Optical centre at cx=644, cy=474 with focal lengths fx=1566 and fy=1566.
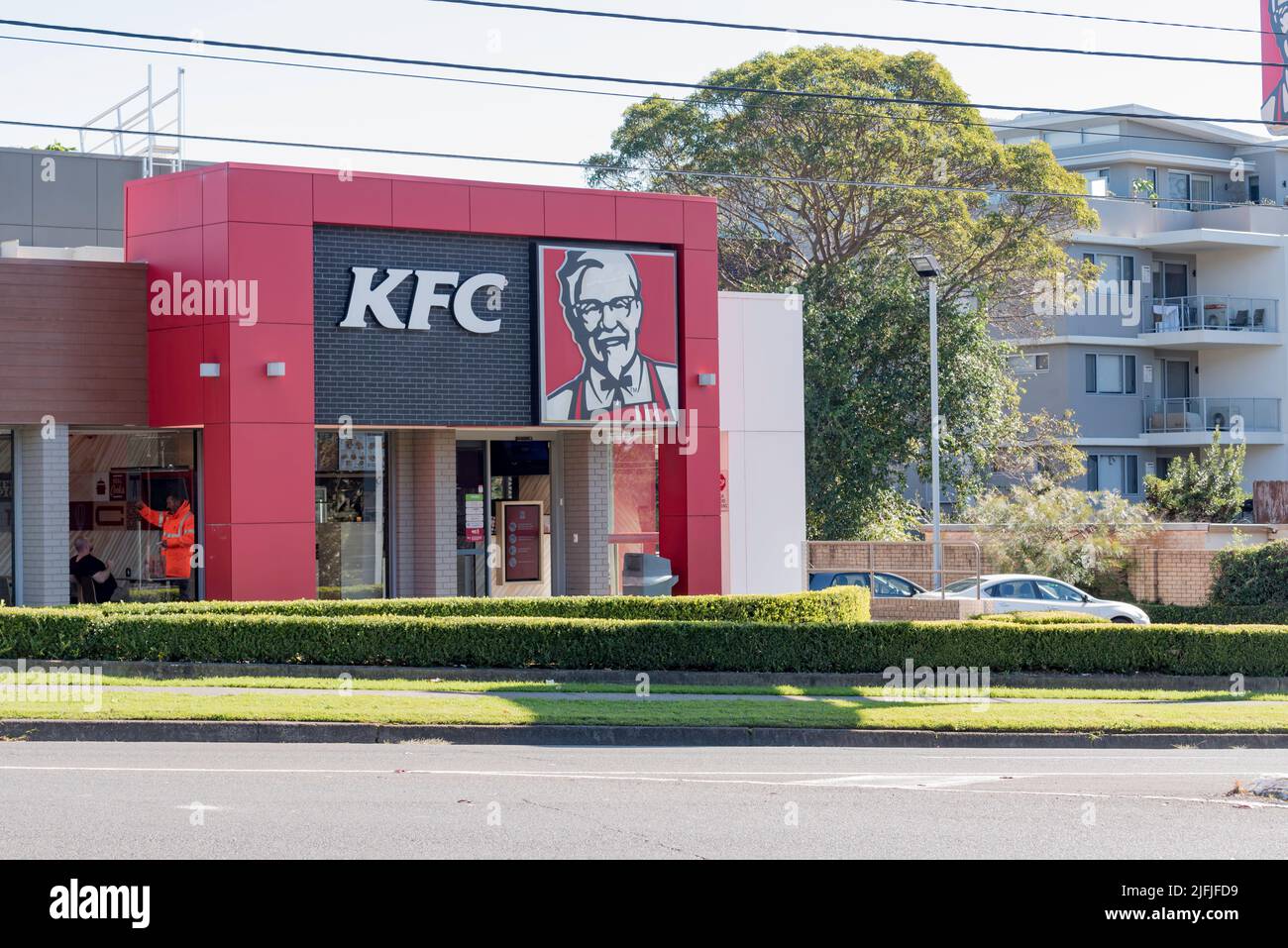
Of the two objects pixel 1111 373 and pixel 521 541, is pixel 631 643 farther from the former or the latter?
pixel 1111 373

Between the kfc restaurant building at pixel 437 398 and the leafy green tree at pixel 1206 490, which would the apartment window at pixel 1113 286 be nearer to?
the leafy green tree at pixel 1206 490

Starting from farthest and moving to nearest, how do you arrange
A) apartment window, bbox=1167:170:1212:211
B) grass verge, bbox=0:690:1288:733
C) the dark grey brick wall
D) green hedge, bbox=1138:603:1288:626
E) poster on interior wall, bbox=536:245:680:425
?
apartment window, bbox=1167:170:1212:211
green hedge, bbox=1138:603:1288:626
poster on interior wall, bbox=536:245:680:425
the dark grey brick wall
grass verge, bbox=0:690:1288:733

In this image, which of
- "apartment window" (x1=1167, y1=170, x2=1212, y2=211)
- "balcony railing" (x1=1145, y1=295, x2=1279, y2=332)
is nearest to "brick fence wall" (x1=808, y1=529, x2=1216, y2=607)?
"balcony railing" (x1=1145, y1=295, x2=1279, y2=332)

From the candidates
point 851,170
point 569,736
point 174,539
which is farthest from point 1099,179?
point 569,736

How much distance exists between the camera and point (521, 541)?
2658 centimetres

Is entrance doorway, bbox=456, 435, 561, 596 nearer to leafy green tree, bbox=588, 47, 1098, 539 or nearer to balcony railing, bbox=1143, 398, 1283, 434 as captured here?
leafy green tree, bbox=588, 47, 1098, 539

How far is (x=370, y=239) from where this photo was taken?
22.6 m

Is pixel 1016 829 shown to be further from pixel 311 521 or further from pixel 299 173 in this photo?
pixel 299 173

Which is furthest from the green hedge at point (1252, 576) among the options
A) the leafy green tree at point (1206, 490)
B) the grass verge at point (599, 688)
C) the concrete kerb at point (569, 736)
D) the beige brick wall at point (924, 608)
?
the concrete kerb at point (569, 736)

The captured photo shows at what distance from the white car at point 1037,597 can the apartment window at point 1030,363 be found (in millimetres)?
20160

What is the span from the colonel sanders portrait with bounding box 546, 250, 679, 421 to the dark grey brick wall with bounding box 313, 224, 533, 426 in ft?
2.14

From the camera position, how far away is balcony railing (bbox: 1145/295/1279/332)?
50188 millimetres

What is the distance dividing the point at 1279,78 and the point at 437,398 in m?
14.5

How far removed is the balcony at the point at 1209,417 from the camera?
50.1m
